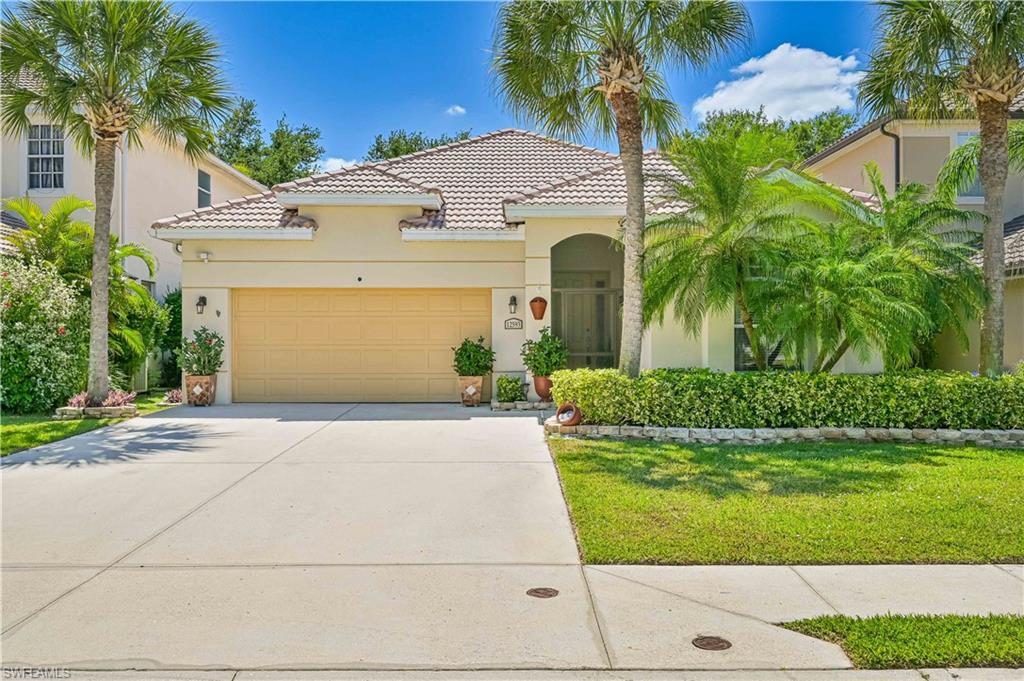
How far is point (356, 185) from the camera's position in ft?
47.7

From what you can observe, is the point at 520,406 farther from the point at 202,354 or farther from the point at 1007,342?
the point at 1007,342

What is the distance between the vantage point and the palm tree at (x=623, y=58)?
998 centimetres

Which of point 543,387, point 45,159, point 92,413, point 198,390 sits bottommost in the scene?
point 92,413

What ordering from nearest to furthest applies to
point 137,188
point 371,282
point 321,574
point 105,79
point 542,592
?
point 542,592 → point 321,574 → point 105,79 → point 371,282 → point 137,188

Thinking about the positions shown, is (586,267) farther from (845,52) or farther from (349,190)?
(845,52)

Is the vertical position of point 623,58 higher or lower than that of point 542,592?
higher

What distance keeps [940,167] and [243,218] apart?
1588 cm

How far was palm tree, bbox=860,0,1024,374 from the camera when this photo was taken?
9.96 metres

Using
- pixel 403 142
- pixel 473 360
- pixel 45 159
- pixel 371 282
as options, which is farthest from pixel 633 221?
pixel 403 142

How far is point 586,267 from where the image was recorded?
16.3m

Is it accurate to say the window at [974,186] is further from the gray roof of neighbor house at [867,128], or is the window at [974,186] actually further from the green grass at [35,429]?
the green grass at [35,429]

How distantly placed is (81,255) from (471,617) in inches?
538

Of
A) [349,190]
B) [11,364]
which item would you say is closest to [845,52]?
[349,190]

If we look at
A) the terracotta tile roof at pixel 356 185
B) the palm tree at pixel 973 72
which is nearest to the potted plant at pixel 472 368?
the terracotta tile roof at pixel 356 185
